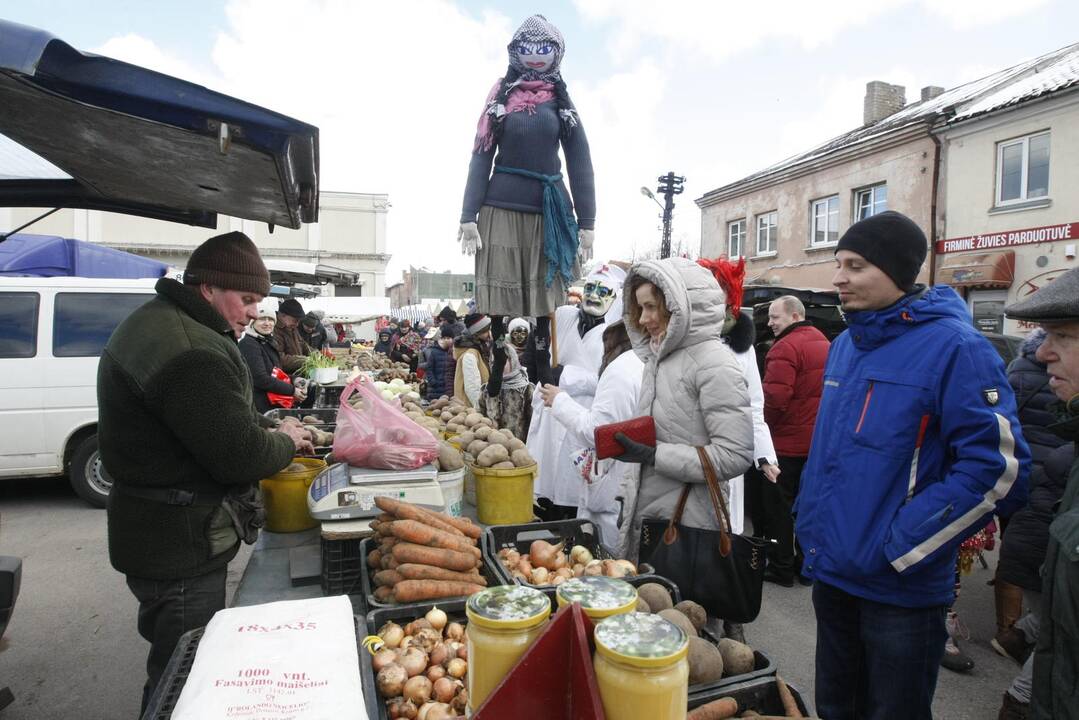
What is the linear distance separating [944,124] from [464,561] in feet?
63.8

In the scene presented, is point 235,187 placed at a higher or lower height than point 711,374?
higher

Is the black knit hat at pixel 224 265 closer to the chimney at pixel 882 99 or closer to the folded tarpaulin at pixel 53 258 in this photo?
the folded tarpaulin at pixel 53 258

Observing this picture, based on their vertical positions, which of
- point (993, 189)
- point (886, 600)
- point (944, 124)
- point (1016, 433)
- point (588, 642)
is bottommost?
point (886, 600)

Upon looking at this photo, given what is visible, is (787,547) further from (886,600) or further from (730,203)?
(730,203)

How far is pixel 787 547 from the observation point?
523 cm

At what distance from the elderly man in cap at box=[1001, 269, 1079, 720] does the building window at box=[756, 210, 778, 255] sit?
22.3 meters

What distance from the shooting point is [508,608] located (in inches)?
46.7

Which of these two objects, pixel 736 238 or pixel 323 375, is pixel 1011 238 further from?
pixel 323 375

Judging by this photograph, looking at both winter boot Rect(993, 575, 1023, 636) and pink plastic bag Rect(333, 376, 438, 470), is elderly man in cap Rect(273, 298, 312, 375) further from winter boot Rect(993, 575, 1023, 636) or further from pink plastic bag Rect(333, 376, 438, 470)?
winter boot Rect(993, 575, 1023, 636)

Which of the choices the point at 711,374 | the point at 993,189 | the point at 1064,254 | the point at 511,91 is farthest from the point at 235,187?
the point at 993,189

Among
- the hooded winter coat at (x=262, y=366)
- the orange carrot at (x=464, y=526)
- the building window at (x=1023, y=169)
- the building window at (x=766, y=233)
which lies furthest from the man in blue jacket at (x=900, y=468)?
the building window at (x=766, y=233)

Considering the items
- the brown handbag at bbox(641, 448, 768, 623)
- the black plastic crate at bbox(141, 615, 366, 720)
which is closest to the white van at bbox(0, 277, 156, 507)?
the black plastic crate at bbox(141, 615, 366, 720)

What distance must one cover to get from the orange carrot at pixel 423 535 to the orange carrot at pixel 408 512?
58mm

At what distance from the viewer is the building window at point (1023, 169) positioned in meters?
15.0
